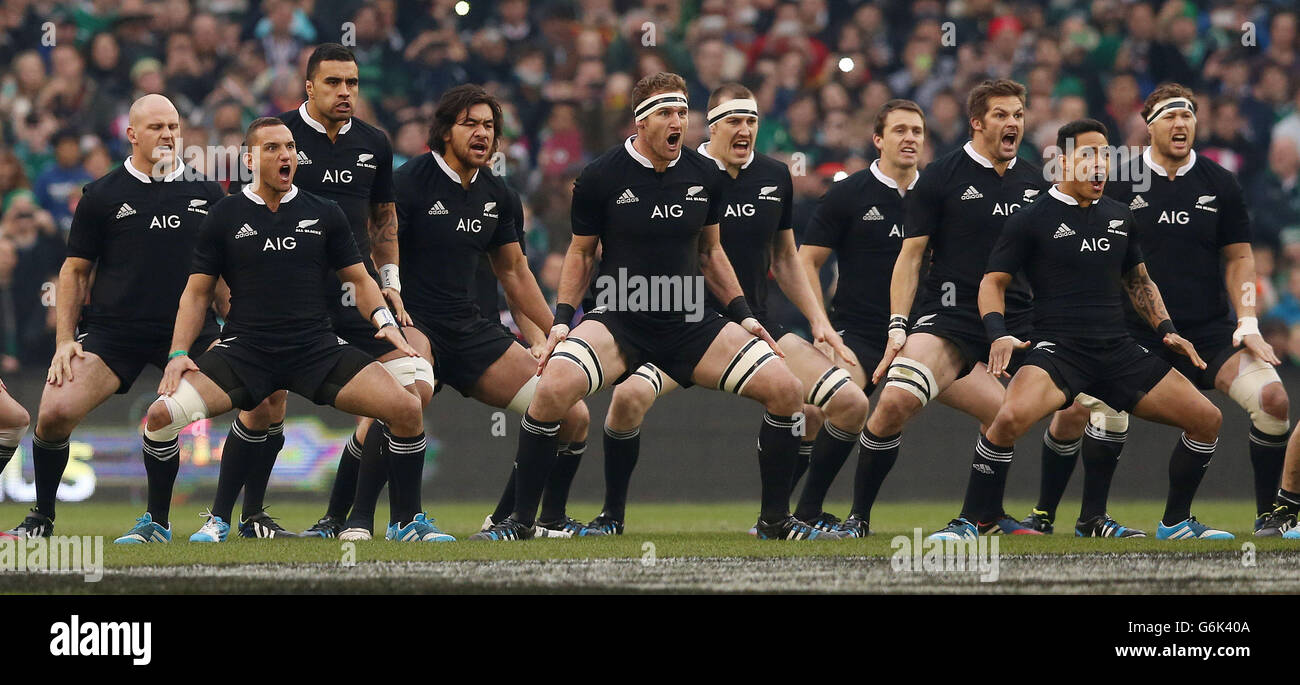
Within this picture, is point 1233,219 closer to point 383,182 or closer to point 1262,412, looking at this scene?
point 1262,412

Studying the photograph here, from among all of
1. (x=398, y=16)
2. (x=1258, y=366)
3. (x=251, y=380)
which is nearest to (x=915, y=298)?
(x=1258, y=366)

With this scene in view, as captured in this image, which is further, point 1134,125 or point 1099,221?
point 1134,125

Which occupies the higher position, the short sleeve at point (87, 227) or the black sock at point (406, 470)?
the short sleeve at point (87, 227)

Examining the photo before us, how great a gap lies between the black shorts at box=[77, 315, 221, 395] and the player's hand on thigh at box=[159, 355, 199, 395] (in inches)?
24.6

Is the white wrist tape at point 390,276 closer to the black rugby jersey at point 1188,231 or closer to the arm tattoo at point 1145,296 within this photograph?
the arm tattoo at point 1145,296

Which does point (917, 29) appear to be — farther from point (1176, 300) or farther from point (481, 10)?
point (1176, 300)

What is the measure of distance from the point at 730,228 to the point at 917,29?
788 centimetres

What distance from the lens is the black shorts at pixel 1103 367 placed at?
9.18 metres

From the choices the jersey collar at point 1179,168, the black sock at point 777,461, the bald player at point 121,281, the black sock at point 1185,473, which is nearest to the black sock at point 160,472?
the bald player at point 121,281

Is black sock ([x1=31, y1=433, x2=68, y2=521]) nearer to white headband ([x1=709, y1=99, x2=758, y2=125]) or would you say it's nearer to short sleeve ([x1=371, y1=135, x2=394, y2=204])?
short sleeve ([x1=371, y1=135, x2=394, y2=204])

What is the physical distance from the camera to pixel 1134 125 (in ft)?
53.3

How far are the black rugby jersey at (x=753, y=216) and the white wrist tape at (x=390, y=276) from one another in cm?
190
